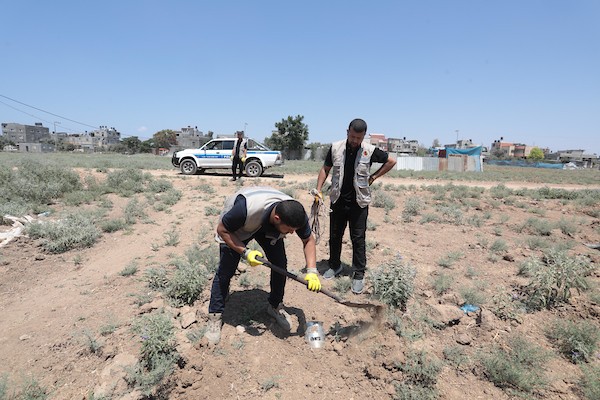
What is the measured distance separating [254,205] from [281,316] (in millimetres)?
1237

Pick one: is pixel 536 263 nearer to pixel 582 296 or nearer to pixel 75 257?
pixel 582 296

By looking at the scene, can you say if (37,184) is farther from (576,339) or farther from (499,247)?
(576,339)

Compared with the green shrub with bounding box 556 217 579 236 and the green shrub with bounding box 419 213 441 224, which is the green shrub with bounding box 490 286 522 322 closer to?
the green shrub with bounding box 419 213 441 224

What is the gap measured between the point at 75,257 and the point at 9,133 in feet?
529

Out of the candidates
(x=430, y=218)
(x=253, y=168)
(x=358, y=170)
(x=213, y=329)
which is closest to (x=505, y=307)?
(x=358, y=170)

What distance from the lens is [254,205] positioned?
2736 mm

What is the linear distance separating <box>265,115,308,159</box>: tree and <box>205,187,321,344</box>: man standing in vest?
39169 millimetres

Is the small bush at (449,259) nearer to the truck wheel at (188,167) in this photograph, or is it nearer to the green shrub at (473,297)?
the green shrub at (473,297)

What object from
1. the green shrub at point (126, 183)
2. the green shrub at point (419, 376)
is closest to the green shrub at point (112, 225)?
the green shrub at point (126, 183)

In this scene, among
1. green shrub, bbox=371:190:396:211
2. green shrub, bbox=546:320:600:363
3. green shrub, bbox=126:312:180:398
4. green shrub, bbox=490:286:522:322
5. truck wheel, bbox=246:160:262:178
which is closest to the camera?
green shrub, bbox=126:312:180:398

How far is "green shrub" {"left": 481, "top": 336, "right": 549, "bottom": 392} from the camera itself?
256 cm

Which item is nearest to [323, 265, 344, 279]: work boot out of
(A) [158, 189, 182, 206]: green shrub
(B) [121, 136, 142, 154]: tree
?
(A) [158, 189, 182, 206]: green shrub

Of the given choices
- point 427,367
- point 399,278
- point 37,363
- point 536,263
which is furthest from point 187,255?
point 536,263

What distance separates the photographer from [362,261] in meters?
3.92
